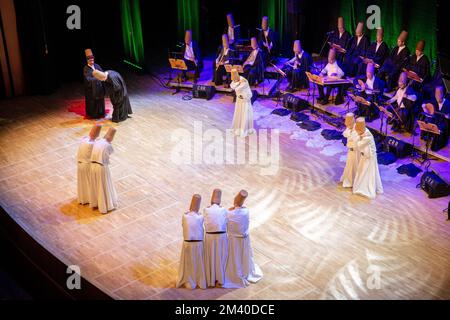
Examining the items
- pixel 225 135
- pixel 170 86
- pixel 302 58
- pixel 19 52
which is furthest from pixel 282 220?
pixel 19 52

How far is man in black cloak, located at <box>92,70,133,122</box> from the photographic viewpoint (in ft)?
42.7

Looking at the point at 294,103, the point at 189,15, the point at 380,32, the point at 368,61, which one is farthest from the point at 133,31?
the point at 368,61

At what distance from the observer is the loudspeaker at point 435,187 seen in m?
10.1

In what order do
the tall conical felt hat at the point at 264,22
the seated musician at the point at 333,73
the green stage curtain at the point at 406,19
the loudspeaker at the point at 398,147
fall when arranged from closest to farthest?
the loudspeaker at the point at 398,147
the green stage curtain at the point at 406,19
the seated musician at the point at 333,73
the tall conical felt hat at the point at 264,22

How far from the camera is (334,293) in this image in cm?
810

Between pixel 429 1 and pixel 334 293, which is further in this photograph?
pixel 429 1

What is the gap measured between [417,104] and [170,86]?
591cm

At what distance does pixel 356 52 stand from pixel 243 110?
10.1ft

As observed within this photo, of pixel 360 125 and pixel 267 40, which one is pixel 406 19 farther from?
pixel 360 125

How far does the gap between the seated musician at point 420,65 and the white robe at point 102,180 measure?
236 inches

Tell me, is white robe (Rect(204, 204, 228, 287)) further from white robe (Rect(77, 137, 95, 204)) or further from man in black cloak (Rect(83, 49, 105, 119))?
man in black cloak (Rect(83, 49, 105, 119))

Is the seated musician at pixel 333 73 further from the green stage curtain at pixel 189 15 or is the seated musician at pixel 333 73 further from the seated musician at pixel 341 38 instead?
the green stage curtain at pixel 189 15

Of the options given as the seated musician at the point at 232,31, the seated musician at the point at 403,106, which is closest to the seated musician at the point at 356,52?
the seated musician at the point at 403,106
